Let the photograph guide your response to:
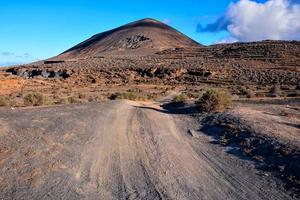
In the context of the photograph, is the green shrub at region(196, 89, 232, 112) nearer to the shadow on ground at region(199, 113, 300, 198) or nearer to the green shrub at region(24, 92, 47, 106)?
the shadow on ground at region(199, 113, 300, 198)

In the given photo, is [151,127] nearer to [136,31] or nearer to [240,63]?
[240,63]

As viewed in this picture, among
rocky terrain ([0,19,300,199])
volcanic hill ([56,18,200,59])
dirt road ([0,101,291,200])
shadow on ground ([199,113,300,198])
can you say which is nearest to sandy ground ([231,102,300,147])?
rocky terrain ([0,19,300,199])

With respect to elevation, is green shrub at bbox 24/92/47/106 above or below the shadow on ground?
below

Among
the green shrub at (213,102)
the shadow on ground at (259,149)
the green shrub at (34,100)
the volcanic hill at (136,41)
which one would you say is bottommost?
the volcanic hill at (136,41)

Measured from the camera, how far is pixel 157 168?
41.1 ft

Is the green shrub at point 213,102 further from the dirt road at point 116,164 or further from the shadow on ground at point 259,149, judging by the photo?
the dirt road at point 116,164

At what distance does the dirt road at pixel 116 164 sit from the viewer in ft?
34.3

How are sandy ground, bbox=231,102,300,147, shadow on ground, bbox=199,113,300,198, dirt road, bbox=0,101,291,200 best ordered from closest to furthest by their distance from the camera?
1. dirt road, bbox=0,101,291,200
2. shadow on ground, bbox=199,113,300,198
3. sandy ground, bbox=231,102,300,147

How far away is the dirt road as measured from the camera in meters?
10.5

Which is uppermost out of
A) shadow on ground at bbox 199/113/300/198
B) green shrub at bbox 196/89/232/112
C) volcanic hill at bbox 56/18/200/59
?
shadow on ground at bbox 199/113/300/198

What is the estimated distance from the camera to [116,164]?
12.9m

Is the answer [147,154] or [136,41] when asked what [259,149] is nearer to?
[147,154]

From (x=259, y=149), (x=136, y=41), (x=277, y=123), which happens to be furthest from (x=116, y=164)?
(x=136, y=41)

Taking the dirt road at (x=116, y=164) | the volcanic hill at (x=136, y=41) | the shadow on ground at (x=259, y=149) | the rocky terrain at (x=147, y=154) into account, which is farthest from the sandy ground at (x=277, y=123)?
the volcanic hill at (x=136, y=41)
